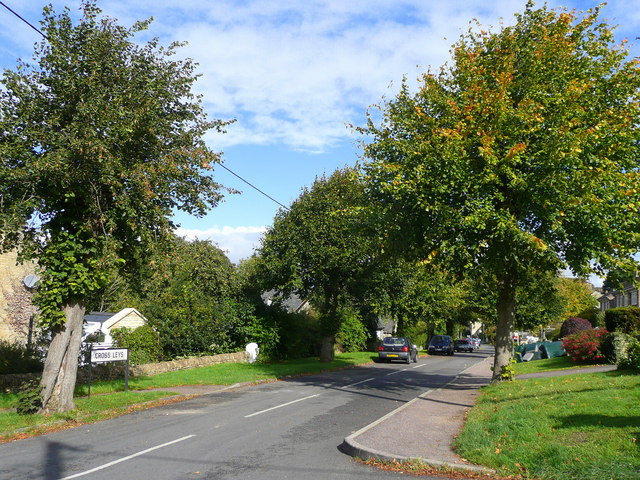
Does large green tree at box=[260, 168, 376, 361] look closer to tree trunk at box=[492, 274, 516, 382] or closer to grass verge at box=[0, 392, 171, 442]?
tree trunk at box=[492, 274, 516, 382]

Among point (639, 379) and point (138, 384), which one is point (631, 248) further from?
point (138, 384)

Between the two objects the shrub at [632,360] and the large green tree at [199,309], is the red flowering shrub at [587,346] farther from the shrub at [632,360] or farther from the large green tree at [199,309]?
the large green tree at [199,309]

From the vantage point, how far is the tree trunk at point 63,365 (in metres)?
12.5

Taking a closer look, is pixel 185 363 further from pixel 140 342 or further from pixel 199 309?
pixel 199 309

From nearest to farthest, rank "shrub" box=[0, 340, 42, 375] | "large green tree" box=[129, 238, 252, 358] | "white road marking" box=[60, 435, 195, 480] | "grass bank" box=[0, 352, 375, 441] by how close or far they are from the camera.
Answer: "white road marking" box=[60, 435, 195, 480], "grass bank" box=[0, 352, 375, 441], "shrub" box=[0, 340, 42, 375], "large green tree" box=[129, 238, 252, 358]

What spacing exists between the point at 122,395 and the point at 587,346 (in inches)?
741

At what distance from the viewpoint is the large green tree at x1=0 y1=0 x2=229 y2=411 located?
11641mm

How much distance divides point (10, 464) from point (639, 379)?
13.4 meters

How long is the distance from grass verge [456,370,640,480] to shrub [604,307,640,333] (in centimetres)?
1687

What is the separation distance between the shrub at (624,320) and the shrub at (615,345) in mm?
5817

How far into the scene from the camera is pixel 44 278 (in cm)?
1261

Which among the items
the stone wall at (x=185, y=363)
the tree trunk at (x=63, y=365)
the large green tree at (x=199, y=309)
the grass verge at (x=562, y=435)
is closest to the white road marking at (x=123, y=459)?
the tree trunk at (x=63, y=365)

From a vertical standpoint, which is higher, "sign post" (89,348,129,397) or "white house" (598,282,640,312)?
"white house" (598,282,640,312)

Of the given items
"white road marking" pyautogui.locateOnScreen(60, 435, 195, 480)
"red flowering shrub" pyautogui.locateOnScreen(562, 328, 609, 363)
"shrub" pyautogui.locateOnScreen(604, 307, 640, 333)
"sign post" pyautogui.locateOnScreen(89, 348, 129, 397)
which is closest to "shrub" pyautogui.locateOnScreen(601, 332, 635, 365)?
"red flowering shrub" pyautogui.locateOnScreen(562, 328, 609, 363)
